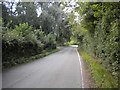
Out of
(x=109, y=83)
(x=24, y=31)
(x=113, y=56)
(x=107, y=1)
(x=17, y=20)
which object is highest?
(x=17, y=20)

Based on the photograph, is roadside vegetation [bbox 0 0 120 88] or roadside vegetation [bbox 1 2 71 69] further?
roadside vegetation [bbox 1 2 71 69]

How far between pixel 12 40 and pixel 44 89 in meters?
5.87

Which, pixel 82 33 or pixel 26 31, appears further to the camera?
pixel 82 33

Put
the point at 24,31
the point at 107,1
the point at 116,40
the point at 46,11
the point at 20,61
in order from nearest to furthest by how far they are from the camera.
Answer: the point at 107,1 → the point at 116,40 → the point at 20,61 → the point at 24,31 → the point at 46,11

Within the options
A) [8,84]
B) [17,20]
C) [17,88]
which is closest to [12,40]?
[8,84]

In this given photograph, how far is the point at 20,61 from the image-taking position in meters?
9.70

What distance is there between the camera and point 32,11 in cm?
2144

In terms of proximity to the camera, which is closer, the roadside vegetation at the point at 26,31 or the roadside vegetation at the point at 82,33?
the roadside vegetation at the point at 82,33

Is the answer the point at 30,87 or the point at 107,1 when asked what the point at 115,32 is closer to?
the point at 107,1

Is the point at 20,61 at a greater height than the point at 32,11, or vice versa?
the point at 32,11

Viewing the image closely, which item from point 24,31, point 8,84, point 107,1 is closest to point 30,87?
point 8,84

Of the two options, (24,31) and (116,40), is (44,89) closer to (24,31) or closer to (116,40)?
(116,40)

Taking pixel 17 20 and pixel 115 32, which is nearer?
pixel 115 32

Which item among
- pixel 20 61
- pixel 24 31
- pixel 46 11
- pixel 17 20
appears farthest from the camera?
pixel 46 11
